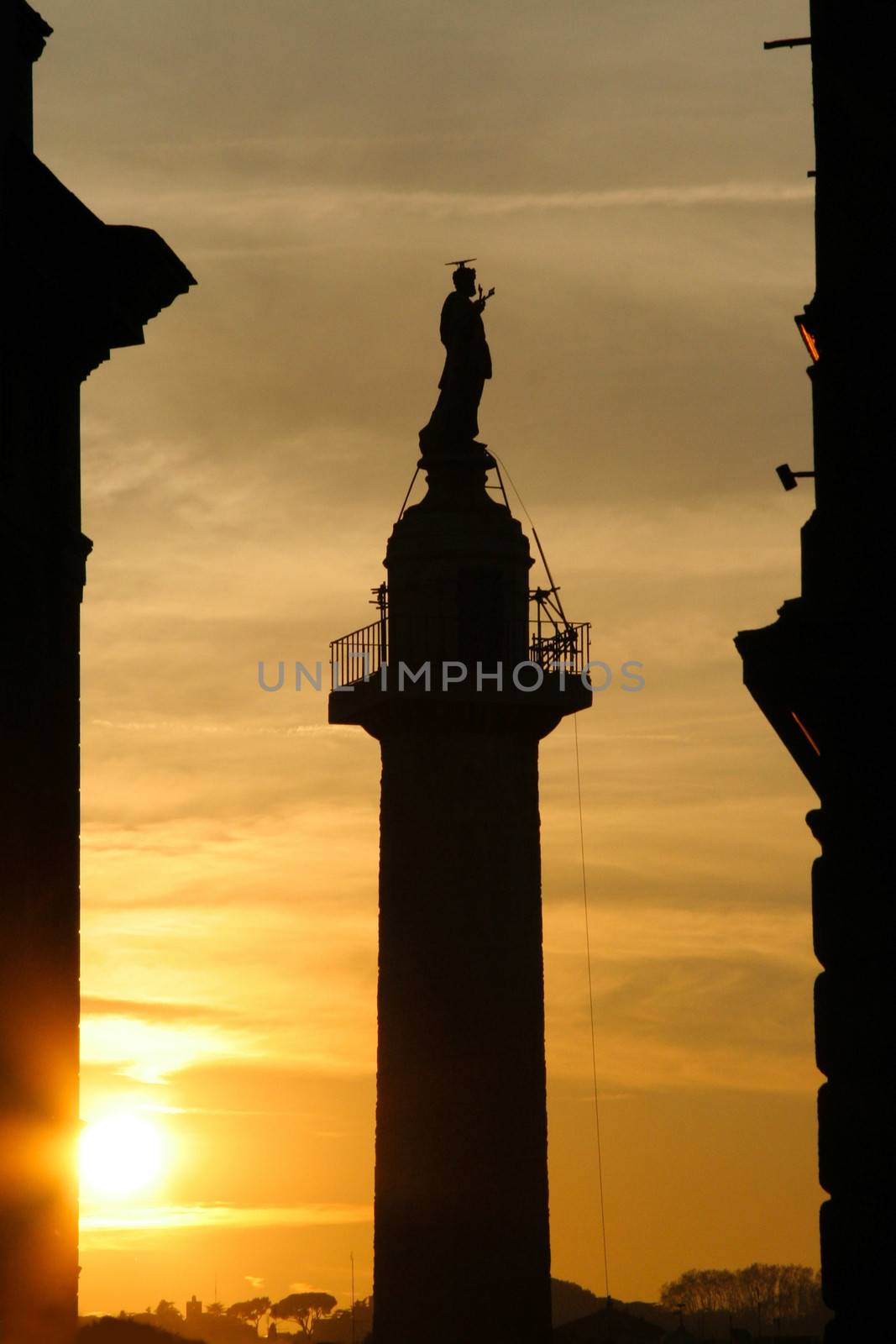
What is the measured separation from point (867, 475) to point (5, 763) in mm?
8103

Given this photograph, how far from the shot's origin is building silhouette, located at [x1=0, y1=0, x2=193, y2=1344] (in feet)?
84.1

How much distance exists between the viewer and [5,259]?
2620 centimetres

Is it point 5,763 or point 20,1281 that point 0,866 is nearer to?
point 5,763

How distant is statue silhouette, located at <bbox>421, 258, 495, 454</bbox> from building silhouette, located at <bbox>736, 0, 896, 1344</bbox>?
27163mm

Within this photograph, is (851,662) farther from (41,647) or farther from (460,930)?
(460,930)

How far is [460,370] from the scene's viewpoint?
52562 mm

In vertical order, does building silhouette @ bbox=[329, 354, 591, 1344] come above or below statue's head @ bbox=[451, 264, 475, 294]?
below

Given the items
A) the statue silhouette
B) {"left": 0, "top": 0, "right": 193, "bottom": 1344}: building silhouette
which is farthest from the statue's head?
{"left": 0, "top": 0, "right": 193, "bottom": 1344}: building silhouette

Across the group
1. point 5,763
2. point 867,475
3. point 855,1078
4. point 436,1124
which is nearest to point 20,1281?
point 5,763

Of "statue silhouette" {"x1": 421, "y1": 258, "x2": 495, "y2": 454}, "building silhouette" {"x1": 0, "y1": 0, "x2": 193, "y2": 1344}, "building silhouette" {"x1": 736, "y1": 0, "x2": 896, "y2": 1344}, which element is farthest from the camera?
"statue silhouette" {"x1": 421, "y1": 258, "x2": 495, "y2": 454}

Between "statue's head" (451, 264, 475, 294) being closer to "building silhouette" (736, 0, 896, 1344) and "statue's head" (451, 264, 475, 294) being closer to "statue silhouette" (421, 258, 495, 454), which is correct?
"statue silhouette" (421, 258, 495, 454)

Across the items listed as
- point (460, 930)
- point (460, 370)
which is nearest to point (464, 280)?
point (460, 370)

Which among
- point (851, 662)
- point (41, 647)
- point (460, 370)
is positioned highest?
point (460, 370)

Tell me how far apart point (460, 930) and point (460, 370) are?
10.5 m
